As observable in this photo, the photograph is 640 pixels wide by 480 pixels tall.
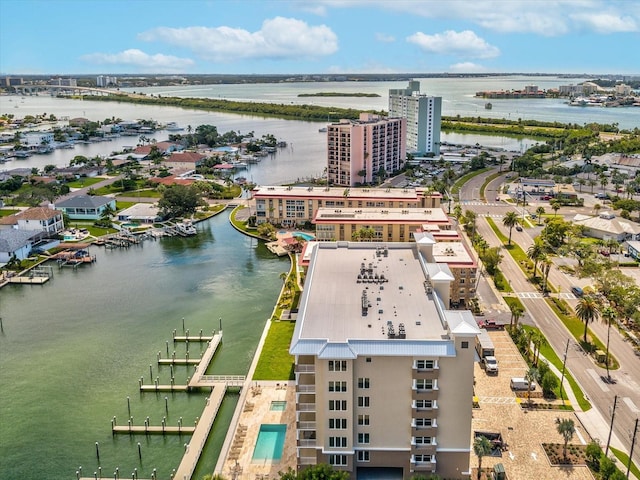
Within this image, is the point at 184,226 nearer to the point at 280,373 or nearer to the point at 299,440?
the point at 280,373

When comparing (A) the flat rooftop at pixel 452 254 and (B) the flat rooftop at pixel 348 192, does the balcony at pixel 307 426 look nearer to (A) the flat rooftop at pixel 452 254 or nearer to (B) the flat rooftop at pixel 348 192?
(A) the flat rooftop at pixel 452 254

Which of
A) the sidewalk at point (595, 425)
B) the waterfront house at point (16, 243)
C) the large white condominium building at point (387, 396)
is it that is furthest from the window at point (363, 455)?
the waterfront house at point (16, 243)

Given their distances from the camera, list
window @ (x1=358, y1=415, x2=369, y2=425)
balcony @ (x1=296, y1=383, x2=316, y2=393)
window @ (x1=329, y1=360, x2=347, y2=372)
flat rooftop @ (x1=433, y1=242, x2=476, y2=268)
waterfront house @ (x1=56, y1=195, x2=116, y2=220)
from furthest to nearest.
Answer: waterfront house @ (x1=56, y1=195, x2=116, y2=220), flat rooftop @ (x1=433, y1=242, x2=476, y2=268), balcony @ (x1=296, y1=383, x2=316, y2=393), window @ (x1=358, y1=415, x2=369, y2=425), window @ (x1=329, y1=360, x2=347, y2=372)

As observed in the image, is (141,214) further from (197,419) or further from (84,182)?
(197,419)

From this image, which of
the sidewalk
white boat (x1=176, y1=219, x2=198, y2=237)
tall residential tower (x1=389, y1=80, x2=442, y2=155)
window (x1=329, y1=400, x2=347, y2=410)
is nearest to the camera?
window (x1=329, y1=400, x2=347, y2=410)

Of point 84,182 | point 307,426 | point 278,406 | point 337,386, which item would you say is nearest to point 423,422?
point 337,386

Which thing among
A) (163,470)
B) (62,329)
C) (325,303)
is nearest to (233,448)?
(163,470)

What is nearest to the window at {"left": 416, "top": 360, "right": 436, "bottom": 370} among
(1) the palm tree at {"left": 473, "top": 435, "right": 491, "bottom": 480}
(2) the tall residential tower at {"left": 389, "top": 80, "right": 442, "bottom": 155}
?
(1) the palm tree at {"left": 473, "top": 435, "right": 491, "bottom": 480}

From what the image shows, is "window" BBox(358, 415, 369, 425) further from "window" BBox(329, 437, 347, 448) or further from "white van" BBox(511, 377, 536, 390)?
"white van" BBox(511, 377, 536, 390)
